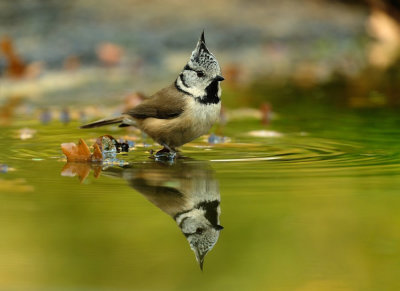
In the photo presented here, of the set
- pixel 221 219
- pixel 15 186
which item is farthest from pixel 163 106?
pixel 221 219

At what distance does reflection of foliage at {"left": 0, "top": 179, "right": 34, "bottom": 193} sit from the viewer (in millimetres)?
4539

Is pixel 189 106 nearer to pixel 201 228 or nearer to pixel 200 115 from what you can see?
pixel 200 115

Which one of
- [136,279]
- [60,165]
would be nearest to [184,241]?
[136,279]

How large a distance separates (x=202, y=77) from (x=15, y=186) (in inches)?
66.0

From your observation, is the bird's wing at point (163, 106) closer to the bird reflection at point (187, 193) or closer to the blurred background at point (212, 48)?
the bird reflection at point (187, 193)

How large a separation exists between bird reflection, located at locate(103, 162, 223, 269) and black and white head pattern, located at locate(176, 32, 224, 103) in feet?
1.75

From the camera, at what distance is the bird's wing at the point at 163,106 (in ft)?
18.8

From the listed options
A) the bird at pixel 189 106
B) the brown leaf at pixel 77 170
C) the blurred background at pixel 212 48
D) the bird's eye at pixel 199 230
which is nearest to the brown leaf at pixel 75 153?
the brown leaf at pixel 77 170

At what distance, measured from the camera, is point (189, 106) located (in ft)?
18.4

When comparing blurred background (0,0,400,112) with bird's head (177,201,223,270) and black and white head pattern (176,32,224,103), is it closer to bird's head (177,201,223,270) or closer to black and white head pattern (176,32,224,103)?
black and white head pattern (176,32,224,103)

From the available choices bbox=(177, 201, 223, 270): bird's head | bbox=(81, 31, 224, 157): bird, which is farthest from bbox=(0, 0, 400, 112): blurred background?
bbox=(177, 201, 223, 270): bird's head

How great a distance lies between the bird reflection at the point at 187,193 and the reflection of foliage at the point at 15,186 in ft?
1.85

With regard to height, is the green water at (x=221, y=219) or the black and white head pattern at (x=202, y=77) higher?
the black and white head pattern at (x=202, y=77)

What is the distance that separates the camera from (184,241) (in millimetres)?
3438
